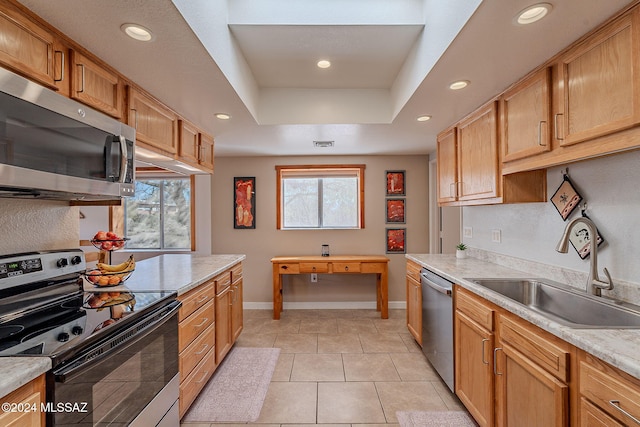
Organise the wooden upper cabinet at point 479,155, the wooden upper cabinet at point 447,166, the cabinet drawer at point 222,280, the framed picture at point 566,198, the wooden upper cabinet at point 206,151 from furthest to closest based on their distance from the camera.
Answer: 1. the wooden upper cabinet at point 206,151
2. the wooden upper cabinet at point 447,166
3. the cabinet drawer at point 222,280
4. the wooden upper cabinet at point 479,155
5. the framed picture at point 566,198

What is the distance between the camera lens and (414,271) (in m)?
3.13

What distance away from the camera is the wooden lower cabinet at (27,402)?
86cm

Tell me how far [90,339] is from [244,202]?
11.5ft

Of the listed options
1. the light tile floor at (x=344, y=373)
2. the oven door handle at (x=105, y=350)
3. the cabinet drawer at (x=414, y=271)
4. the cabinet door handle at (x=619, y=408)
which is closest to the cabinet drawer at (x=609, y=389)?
the cabinet door handle at (x=619, y=408)

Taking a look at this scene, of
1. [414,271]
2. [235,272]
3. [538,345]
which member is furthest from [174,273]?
[538,345]

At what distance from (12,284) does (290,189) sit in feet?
11.3

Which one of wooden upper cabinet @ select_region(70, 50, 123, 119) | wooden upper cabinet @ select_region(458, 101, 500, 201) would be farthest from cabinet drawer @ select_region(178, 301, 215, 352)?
wooden upper cabinet @ select_region(458, 101, 500, 201)

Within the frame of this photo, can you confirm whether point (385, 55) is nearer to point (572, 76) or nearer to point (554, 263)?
point (572, 76)

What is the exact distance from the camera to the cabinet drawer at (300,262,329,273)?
417cm

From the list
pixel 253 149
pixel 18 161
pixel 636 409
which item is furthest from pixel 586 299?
pixel 253 149

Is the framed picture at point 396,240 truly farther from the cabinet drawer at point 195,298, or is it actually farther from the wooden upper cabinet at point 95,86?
the wooden upper cabinet at point 95,86

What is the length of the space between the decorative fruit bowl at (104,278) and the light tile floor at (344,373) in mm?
1041

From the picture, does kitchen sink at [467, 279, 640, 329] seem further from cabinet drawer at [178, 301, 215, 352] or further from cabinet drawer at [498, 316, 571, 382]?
cabinet drawer at [178, 301, 215, 352]

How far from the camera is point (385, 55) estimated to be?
7.59 feet
